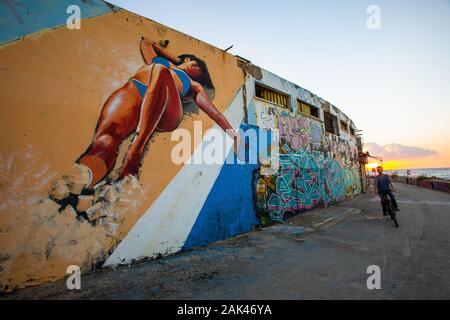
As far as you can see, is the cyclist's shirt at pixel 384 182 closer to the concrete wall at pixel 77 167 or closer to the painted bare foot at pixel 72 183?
the concrete wall at pixel 77 167

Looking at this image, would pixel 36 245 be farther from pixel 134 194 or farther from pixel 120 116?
pixel 120 116

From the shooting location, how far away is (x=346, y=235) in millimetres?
6051

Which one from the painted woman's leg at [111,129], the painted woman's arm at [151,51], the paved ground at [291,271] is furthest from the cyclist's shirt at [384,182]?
the painted woman's leg at [111,129]

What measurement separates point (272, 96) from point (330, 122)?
619 centimetres

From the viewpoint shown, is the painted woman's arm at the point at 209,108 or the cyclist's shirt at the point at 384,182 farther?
the cyclist's shirt at the point at 384,182

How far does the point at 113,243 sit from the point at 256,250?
9.34 feet

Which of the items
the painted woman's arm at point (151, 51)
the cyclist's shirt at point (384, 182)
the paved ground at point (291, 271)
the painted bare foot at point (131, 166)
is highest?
the painted woman's arm at point (151, 51)

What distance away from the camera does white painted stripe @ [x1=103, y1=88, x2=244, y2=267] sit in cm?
439

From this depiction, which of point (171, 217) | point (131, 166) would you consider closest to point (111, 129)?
point (131, 166)

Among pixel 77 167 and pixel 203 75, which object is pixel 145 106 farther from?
pixel 203 75

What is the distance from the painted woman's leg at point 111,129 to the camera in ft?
13.4

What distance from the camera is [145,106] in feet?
15.8

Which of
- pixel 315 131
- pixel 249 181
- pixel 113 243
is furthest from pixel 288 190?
pixel 113 243

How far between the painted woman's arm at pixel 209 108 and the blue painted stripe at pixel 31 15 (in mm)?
2581
